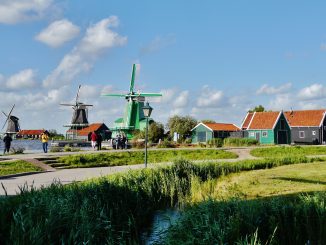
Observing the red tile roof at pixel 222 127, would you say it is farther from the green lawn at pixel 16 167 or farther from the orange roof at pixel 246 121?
the green lawn at pixel 16 167

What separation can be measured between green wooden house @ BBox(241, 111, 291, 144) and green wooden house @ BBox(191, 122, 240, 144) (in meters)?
4.28

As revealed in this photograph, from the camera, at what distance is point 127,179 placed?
13.4m

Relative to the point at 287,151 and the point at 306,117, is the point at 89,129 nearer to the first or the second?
the point at 306,117

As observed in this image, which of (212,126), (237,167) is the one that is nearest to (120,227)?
(237,167)

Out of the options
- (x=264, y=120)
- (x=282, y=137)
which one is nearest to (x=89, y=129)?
(x=264, y=120)

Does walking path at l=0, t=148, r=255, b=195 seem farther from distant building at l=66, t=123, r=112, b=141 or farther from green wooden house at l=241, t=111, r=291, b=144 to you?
distant building at l=66, t=123, r=112, b=141

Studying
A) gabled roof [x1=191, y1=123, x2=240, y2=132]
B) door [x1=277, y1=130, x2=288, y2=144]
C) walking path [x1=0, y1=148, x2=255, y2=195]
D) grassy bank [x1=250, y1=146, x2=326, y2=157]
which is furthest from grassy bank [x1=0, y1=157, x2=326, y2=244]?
gabled roof [x1=191, y1=123, x2=240, y2=132]

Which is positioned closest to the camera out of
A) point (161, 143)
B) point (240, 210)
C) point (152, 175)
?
point (240, 210)

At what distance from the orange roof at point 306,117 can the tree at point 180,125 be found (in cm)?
1493

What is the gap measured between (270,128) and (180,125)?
45.4ft

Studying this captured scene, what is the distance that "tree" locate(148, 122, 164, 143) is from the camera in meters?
58.1

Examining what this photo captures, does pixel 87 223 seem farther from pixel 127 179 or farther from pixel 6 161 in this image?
pixel 6 161

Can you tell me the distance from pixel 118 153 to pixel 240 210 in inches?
962

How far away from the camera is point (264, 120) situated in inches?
2312
